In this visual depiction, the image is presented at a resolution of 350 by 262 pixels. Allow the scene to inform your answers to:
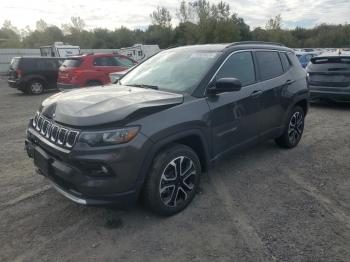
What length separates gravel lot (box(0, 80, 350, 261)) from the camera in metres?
3.02

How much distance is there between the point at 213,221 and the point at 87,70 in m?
9.54

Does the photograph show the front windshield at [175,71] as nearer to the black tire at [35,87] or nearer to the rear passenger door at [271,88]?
the rear passenger door at [271,88]

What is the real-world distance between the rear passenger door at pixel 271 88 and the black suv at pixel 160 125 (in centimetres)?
2

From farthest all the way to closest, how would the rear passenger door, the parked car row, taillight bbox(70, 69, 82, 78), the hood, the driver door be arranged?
1. the parked car row
2. taillight bbox(70, 69, 82, 78)
3. the rear passenger door
4. the driver door
5. the hood

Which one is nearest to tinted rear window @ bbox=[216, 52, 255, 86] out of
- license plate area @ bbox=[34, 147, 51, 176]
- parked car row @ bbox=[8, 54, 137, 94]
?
license plate area @ bbox=[34, 147, 51, 176]

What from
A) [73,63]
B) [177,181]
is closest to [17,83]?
[73,63]

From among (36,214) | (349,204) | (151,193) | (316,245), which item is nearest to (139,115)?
(151,193)

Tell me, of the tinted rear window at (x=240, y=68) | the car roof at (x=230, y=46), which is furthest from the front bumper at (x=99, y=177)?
the car roof at (x=230, y=46)

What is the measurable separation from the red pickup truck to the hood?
8.11m

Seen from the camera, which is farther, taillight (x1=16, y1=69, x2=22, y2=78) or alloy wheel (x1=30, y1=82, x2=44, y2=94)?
alloy wheel (x1=30, y1=82, x2=44, y2=94)

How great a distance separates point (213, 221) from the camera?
3512 millimetres

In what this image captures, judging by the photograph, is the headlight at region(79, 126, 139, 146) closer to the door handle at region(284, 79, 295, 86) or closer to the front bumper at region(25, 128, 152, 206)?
the front bumper at region(25, 128, 152, 206)

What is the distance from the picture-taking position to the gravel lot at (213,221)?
9.90ft

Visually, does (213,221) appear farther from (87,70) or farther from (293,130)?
(87,70)
